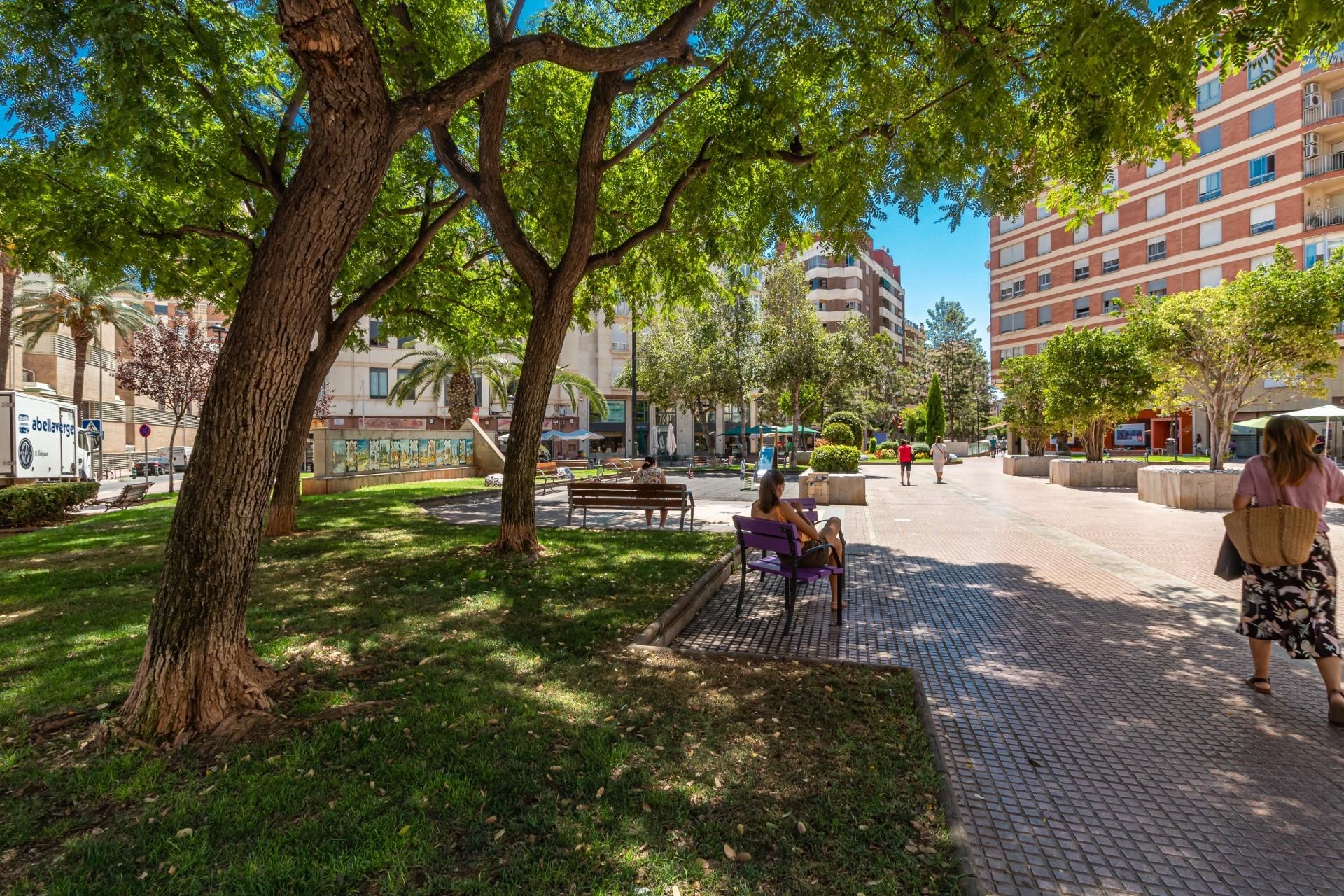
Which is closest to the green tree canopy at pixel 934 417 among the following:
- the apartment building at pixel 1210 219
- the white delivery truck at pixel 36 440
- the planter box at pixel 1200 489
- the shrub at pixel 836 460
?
the apartment building at pixel 1210 219

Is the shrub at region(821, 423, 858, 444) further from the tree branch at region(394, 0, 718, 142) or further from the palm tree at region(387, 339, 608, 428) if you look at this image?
the tree branch at region(394, 0, 718, 142)

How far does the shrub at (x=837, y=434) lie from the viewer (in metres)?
30.2

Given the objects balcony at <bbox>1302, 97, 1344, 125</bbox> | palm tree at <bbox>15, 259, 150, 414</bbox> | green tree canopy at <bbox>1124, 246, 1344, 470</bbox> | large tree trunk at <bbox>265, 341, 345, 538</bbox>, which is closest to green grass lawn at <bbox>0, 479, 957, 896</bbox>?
large tree trunk at <bbox>265, 341, 345, 538</bbox>

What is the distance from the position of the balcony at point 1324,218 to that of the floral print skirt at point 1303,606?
41.8 metres

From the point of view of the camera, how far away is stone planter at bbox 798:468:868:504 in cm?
1600

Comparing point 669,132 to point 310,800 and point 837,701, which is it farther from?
point 310,800

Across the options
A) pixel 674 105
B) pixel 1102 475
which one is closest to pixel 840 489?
pixel 674 105

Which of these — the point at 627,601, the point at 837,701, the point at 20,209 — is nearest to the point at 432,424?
the point at 20,209

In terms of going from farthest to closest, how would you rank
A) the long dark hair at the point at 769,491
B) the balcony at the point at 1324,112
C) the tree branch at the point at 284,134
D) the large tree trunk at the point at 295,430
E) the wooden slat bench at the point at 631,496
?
the balcony at the point at 1324,112 < the wooden slat bench at the point at 631,496 < the large tree trunk at the point at 295,430 < the tree branch at the point at 284,134 < the long dark hair at the point at 769,491

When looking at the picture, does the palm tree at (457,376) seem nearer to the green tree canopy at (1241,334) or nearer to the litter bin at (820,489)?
the litter bin at (820,489)

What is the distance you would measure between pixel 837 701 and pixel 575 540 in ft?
21.3

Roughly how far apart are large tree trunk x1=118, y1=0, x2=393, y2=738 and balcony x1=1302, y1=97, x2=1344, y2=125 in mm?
46505

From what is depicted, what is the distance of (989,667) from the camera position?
4.65 meters

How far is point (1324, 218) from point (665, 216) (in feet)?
137
